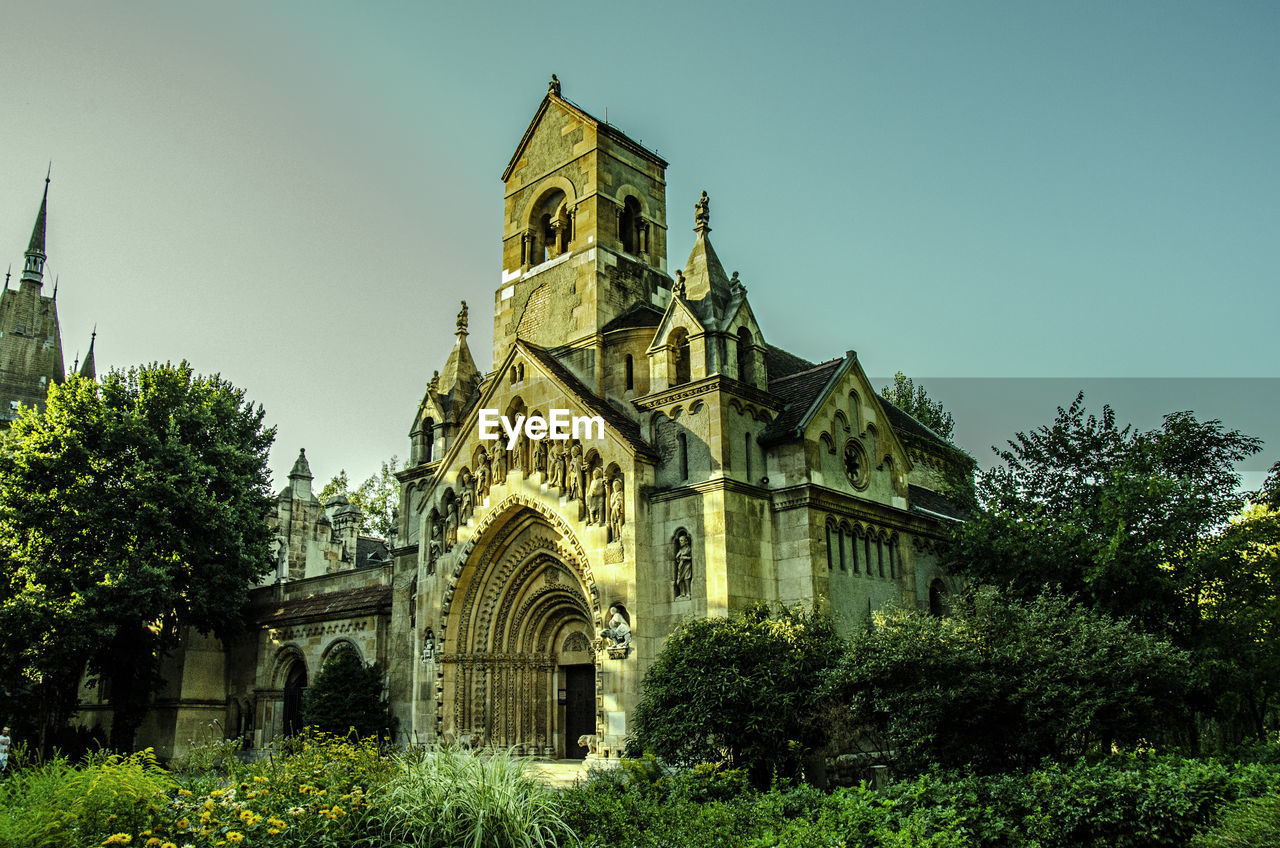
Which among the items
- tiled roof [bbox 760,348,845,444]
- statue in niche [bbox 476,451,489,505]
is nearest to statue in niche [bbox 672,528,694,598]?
tiled roof [bbox 760,348,845,444]

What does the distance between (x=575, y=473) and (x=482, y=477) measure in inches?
141

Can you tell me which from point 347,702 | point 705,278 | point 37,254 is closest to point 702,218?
point 705,278

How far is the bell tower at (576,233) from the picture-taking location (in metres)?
26.7

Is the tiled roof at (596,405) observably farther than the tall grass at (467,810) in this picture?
Yes

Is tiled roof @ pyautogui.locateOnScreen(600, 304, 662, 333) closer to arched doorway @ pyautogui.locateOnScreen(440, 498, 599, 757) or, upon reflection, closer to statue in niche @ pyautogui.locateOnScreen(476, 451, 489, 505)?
statue in niche @ pyautogui.locateOnScreen(476, 451, 489, 505)

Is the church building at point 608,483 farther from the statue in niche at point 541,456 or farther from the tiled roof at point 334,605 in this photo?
the tiled roof at point 334,605

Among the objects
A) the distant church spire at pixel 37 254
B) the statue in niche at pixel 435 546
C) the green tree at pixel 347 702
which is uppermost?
the distant church spire at pixel 37 254

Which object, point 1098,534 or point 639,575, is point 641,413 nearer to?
point 639,575

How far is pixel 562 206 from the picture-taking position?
2875 centimetres

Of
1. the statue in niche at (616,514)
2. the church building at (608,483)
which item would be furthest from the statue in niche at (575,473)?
the statue in niche at (616,514)

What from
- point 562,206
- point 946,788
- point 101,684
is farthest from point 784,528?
point 101,684

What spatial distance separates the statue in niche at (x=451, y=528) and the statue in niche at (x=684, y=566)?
→ 24.0ft

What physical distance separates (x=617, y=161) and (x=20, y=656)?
866 inches

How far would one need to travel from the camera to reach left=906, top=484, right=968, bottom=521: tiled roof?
2688cm
